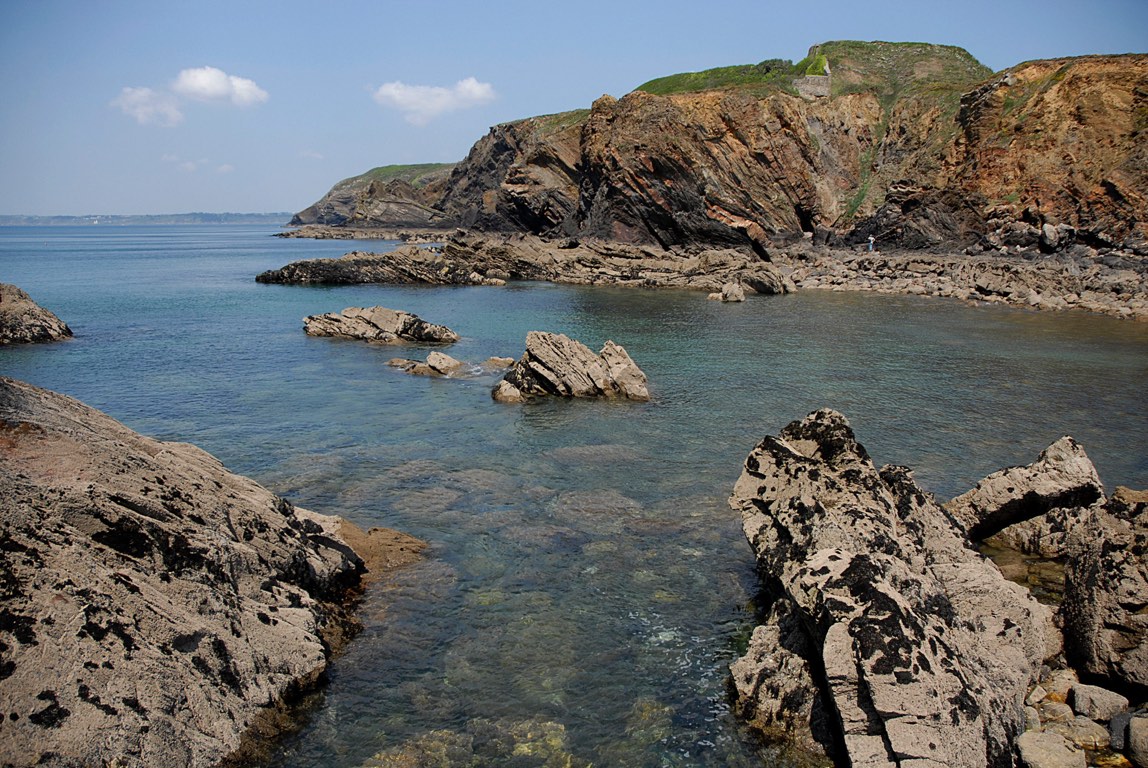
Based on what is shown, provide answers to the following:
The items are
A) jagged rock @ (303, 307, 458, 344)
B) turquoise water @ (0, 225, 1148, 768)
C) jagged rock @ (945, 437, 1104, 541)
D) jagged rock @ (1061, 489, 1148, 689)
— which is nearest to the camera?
jagged rock @ (1061, 489, 1148, 689)

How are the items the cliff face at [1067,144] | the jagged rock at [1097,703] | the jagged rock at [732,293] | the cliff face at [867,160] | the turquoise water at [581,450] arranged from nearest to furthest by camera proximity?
the jagged rock at [1097,703] < the turquoise water at [581,450] < the jagged rock at [732,293] < the cliff face at [1067,144] < the cliff face at [867,160]

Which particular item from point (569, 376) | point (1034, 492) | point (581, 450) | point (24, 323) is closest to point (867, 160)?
point (569, 376)

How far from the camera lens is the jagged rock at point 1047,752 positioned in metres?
7.39

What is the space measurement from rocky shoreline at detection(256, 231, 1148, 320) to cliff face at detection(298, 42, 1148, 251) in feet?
10.6

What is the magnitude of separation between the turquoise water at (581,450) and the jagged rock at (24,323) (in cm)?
176

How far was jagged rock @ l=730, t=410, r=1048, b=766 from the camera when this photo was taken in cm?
743

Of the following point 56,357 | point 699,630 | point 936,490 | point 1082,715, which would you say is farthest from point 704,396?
point 56,357

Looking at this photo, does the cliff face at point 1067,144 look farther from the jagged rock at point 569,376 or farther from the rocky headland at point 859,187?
the jagged rock at point 569,376

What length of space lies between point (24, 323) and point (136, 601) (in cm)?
3867

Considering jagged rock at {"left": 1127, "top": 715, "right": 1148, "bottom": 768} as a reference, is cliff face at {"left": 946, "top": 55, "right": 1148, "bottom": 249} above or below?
above

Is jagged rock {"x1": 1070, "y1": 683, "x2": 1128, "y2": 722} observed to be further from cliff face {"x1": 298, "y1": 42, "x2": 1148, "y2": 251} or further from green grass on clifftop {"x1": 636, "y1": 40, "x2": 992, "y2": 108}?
green grass on clifftop {"x1": 636, "y1": 40, "x2": 992, "y2": 108}

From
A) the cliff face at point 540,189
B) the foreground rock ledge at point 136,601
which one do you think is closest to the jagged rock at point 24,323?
the foreground rock ledge at point 136,601

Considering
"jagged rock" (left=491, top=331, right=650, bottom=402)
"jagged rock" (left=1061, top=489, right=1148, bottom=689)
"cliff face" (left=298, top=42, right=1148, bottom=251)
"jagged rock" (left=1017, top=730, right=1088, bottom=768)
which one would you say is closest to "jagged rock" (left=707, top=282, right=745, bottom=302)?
"cliff face" (left=298, top=42, right=1148, bottom=251)

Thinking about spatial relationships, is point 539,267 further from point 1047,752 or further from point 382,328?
point 1047,752
